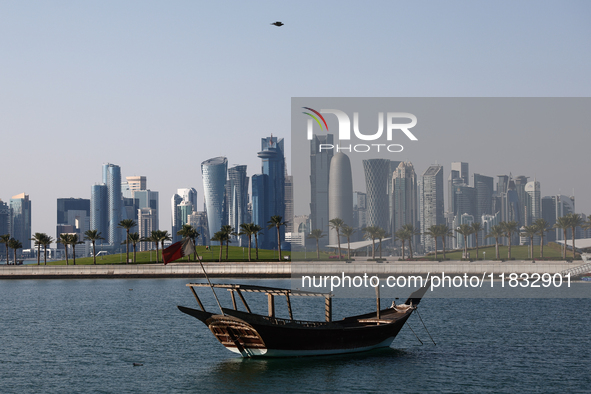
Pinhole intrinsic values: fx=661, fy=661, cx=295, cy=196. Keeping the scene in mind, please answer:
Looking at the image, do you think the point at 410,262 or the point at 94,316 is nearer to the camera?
the point at 94,316

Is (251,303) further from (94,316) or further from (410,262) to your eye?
(410,262)

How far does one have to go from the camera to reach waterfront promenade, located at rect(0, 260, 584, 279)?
5822 inches

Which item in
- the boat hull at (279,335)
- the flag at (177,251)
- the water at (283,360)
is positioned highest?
the flag at (177,251)

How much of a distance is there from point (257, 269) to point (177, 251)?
109040 millimetres

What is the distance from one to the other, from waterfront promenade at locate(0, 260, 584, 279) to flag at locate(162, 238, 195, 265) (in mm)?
104764

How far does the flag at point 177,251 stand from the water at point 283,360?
8.30 meters

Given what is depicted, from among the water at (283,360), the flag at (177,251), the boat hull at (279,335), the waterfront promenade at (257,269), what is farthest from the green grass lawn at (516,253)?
the flag at (177,251)

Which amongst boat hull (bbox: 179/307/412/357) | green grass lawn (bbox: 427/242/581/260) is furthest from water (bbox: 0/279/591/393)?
green grass lawn (bbox: 427/242/581/260)

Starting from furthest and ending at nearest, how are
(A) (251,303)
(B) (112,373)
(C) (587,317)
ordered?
(A) (251,303), (C) (587,317), (B) (112,373)

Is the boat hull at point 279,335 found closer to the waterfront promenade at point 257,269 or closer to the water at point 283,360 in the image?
the water at point 283,360

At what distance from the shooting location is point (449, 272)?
152500 millimetres

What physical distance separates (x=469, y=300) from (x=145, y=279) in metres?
78.5

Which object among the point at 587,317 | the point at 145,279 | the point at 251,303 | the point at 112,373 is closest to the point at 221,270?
the point at 145,279

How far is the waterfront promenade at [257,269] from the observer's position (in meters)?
148
